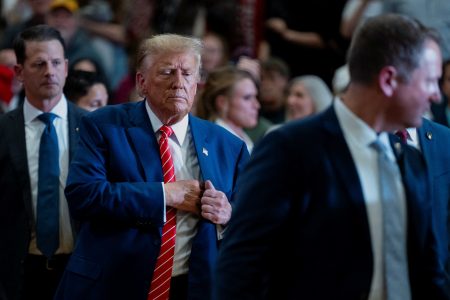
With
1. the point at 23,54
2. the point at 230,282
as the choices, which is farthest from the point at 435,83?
the point at 23,54

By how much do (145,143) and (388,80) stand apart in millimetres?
1579

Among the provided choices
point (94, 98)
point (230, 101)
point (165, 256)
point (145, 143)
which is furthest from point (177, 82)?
point (230, 101)

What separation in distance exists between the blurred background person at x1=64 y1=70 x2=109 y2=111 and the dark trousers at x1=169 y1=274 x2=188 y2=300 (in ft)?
6.66

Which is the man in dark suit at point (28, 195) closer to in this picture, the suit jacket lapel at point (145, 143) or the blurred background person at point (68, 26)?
the suit jacket lapel at point (145, 143)

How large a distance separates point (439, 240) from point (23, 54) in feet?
10.2

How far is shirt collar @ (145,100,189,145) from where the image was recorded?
4.85m

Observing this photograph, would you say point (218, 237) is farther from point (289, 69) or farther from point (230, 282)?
point (289, 69)

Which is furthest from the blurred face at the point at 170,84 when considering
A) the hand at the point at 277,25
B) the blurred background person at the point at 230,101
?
the hand at the point at 277,25

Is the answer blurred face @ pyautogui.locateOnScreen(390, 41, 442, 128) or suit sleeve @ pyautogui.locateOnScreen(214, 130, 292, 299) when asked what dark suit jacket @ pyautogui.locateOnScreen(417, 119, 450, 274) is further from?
suit sleeve @ pyautogui.locateOnScreen(214, 130, 292, 299)

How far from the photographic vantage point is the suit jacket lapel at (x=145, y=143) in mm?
4727

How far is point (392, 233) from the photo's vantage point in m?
3.46

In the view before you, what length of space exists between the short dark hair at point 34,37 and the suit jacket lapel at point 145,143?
1.36 m

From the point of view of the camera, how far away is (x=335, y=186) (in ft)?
11.3

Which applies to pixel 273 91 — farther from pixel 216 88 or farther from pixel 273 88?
pixel 216 88
